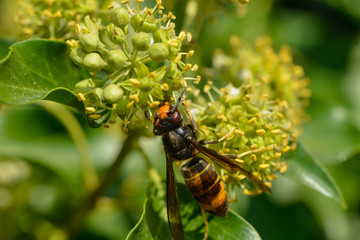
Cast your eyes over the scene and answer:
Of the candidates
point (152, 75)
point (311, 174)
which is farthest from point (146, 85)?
point (311, 174)

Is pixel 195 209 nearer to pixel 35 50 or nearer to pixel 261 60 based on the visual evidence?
pixel 35 50

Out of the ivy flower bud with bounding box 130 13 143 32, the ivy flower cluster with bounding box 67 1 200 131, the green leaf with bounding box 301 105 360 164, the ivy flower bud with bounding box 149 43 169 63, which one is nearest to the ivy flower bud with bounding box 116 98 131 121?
the ivy flower cluster with bounding box 67 1 200 131

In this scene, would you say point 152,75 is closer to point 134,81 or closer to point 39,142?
point 134,81

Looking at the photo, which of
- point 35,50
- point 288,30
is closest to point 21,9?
point 35,50

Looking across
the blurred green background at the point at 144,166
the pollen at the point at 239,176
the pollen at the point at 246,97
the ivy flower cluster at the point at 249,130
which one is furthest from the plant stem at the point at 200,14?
the pollen at the point at 239,176

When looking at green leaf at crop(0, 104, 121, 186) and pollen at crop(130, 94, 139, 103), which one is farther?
green leaf at crop(0, 104, 121, 186)

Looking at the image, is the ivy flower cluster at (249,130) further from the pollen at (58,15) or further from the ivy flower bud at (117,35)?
the pollen at (58,15)

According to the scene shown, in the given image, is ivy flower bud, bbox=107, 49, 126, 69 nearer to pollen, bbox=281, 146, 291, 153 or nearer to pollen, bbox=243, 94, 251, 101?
pollen, bbox=243, 94, 251, 101

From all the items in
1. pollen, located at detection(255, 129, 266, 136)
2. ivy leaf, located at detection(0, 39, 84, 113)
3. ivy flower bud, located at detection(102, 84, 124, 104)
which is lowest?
ivy leaf, located at detection(0, 39, 84, 113)
